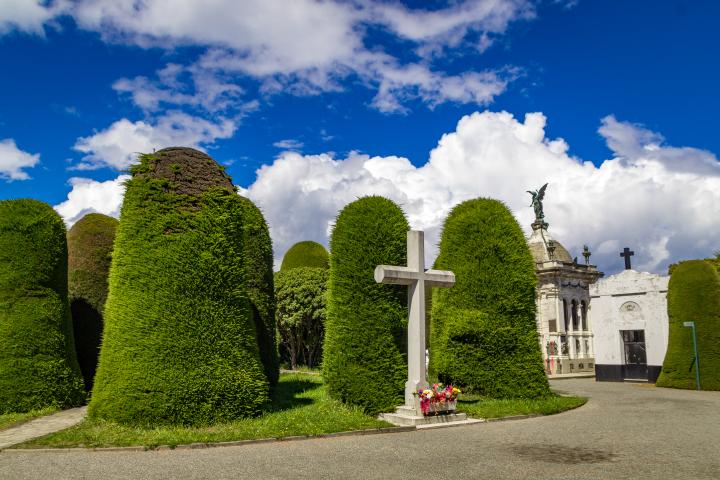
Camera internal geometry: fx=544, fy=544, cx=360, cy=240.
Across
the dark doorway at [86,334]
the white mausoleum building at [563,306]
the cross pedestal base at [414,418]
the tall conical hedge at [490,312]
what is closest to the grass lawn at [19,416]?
the dark doorway at [86,334]

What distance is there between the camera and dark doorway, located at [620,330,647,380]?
23.7m

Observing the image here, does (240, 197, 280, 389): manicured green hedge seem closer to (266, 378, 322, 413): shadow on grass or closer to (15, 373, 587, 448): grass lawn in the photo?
(266, 378, 322, 413): shadow on grass

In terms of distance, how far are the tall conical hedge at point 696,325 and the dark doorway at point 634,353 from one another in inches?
137

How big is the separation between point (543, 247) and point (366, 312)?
35788 mm

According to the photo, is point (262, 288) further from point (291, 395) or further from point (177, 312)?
point (177, 312)

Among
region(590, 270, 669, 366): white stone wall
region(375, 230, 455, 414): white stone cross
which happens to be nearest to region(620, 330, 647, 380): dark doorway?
region(590, 270, 669, 366): white stone wall

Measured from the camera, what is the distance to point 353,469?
275 inches

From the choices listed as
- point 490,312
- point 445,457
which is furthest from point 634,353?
point 445,457

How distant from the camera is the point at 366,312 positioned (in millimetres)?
11742

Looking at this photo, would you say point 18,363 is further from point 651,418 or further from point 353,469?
point 651,418

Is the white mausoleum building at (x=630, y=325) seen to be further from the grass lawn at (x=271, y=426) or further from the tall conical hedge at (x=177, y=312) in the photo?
the tall conical hedge at (x=177, y=312)

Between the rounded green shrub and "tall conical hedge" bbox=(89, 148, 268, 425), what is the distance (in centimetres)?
A: 2273

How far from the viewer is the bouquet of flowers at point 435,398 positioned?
1076 centimetres

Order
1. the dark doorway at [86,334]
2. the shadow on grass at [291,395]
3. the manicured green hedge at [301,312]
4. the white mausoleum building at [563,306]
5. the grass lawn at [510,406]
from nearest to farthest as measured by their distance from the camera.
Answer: the grass lawn at [510,406] → the shadow on grass at [291,395] → the dark doorway at [86,334] → the manicured green hedge at [301,312] → the white mausoleum building at [563,306]
